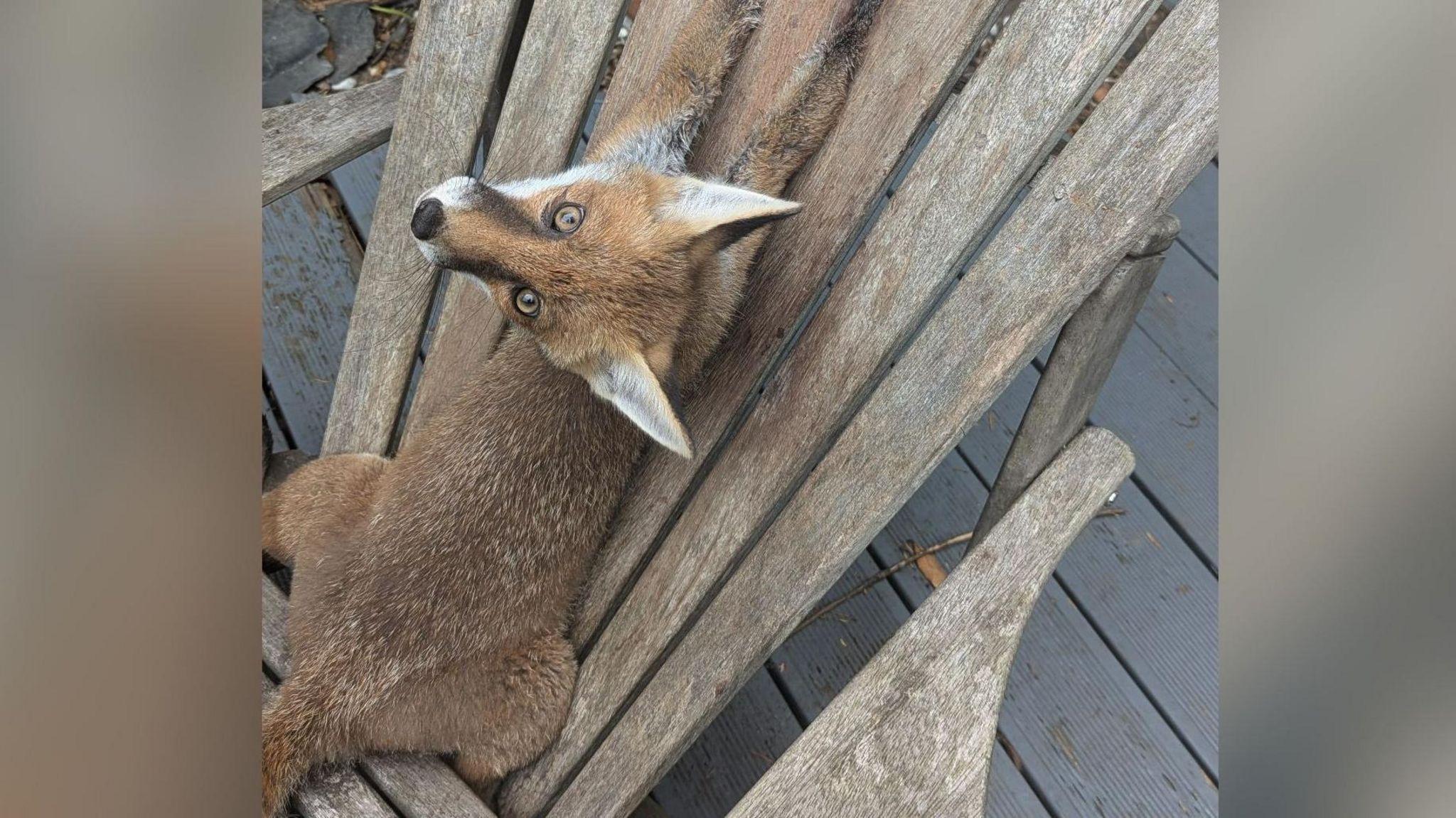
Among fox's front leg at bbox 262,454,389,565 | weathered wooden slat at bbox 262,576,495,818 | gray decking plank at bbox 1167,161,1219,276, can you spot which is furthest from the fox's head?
gray decking plank at bbox 1167,161,1219,276

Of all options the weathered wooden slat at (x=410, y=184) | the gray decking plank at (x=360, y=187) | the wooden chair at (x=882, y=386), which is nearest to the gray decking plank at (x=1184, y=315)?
the wooden chair at (x=882, y=386)

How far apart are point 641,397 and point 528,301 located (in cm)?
33

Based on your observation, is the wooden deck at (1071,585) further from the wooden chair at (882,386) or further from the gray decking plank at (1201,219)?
the wooden chair at (882,386)

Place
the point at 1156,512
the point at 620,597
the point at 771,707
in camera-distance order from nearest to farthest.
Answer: the point at 620,597
the point at 771,707
the point at 1156,512

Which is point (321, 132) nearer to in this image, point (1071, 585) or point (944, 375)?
point (944, 375)

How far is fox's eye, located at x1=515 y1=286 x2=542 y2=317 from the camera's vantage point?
173 centimetres

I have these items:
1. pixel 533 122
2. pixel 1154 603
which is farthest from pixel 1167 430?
pixel 533 122
